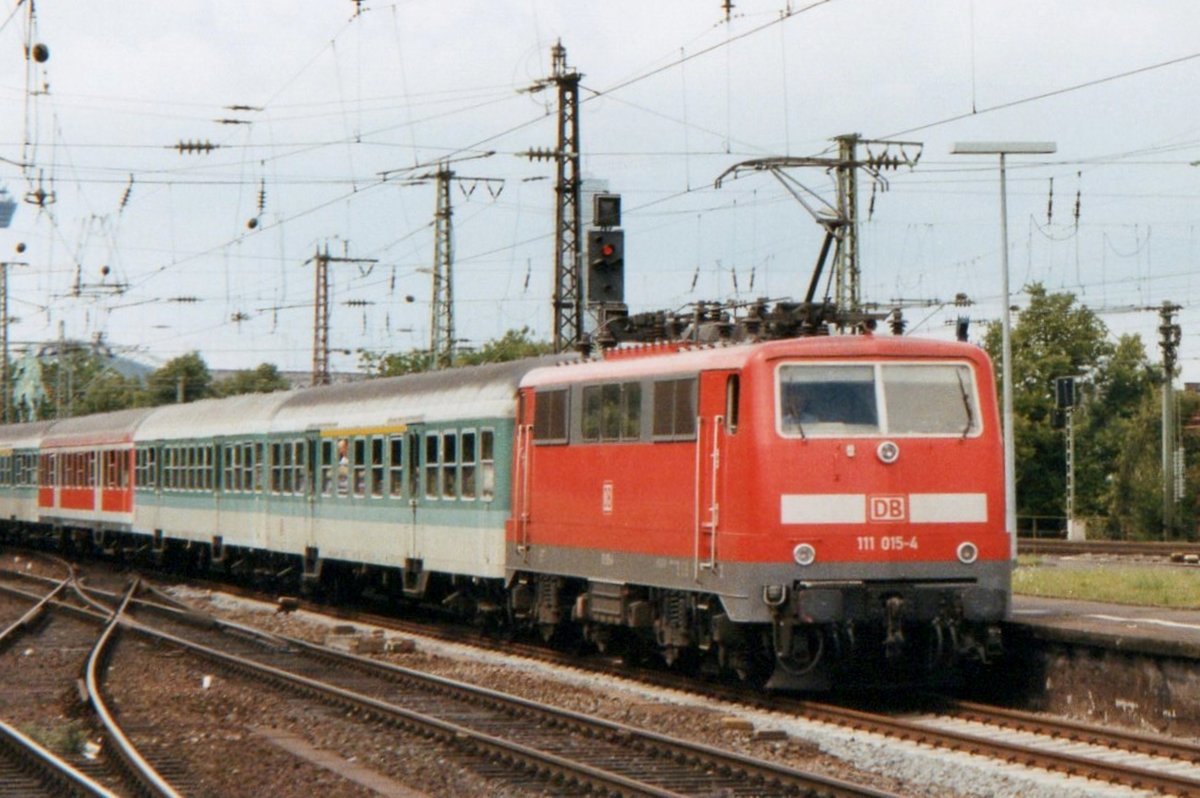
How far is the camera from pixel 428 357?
7712 cm

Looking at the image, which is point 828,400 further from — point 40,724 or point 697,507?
point 40,724

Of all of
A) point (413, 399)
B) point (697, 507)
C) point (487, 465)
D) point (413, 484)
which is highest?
point (413, 399)

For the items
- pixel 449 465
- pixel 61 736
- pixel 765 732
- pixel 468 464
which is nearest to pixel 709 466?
pixel 765 732

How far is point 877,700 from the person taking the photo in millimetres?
18906

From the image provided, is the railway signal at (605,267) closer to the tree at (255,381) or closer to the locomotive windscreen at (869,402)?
the locomotive windscreen at (869,402)

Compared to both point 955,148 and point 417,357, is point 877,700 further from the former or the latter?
point 417,357

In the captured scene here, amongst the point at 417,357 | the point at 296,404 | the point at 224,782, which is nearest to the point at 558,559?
the point at 224,782

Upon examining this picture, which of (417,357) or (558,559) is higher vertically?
(417,357)

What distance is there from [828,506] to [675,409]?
209 centimetres

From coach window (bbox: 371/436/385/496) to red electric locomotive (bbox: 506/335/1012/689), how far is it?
9.75 meters

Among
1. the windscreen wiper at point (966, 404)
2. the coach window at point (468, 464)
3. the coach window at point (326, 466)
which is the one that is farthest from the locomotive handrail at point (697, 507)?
the coach window at point (326, 466)

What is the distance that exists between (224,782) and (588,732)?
3387mm

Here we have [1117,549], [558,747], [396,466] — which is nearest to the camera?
[558,747]

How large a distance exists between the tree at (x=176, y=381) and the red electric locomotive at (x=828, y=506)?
345ft
